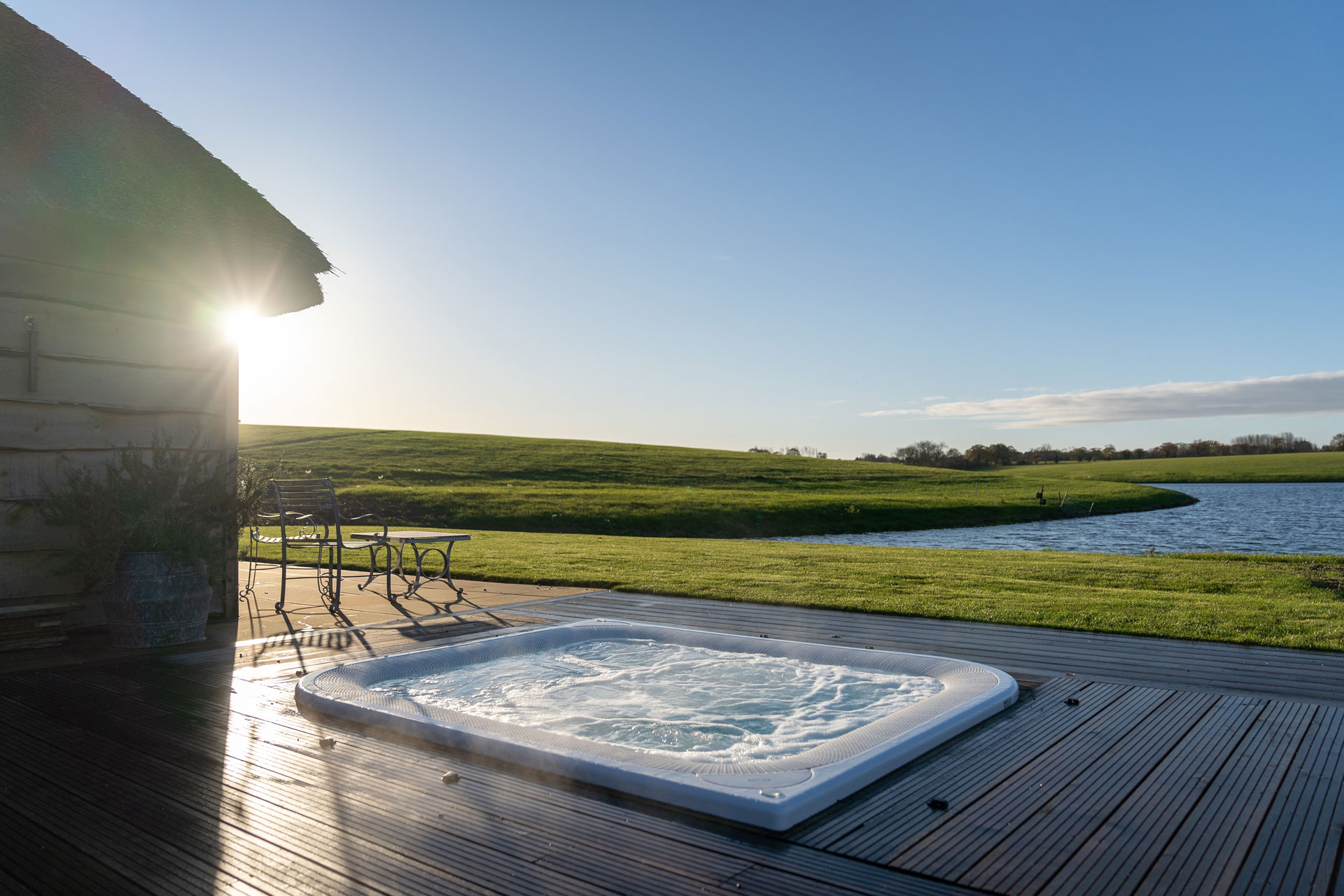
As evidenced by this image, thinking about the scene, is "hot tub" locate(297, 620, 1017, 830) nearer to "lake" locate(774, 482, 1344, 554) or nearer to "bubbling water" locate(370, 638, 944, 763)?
"bubbling water" locate(370, 638, 944, 763)

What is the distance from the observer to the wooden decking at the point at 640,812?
1913mm

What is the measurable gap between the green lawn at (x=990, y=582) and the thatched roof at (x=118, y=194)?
3877mm

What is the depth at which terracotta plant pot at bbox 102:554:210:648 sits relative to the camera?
4.90m

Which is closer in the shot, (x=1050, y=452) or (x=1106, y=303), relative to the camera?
(x=1106, y=303)

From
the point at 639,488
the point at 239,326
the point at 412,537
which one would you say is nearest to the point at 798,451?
the point at 639,488

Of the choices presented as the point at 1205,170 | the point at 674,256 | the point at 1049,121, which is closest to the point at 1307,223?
the point at 1205,170

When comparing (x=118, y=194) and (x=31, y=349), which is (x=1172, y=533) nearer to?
(x=118, y=194)

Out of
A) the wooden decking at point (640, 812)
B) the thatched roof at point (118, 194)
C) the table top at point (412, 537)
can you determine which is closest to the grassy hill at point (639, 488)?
the table top at point (412, 537)

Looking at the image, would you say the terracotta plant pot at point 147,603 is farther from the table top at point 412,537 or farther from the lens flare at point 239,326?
the lens flare at point 239,326

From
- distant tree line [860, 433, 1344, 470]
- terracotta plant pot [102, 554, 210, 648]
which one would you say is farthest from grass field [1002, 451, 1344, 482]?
terracotta plant pot [102, 554, 210, 648]

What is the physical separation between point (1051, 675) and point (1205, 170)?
10637 mm

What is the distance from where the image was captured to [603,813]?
2.33 metres

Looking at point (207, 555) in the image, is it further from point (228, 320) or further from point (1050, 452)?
point (1050, 452)

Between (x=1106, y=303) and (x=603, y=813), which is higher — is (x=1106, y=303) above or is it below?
above
